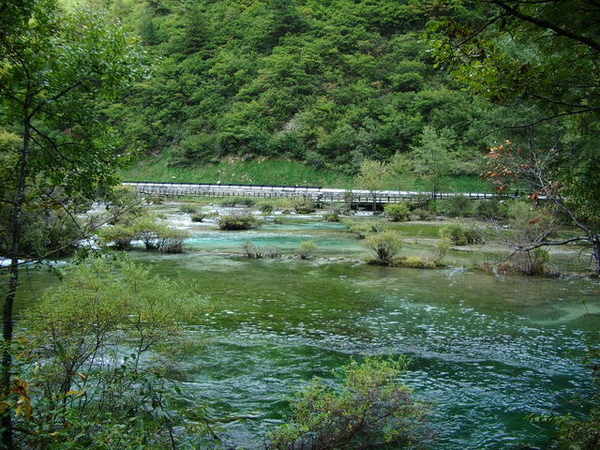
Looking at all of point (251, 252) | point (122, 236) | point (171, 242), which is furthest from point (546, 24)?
point (122, 236)

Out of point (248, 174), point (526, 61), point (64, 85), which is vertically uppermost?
point (248, 174)

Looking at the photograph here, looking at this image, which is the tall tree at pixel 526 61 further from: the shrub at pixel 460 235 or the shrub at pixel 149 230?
the shrub at pixel 460 235

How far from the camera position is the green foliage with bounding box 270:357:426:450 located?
564 cm

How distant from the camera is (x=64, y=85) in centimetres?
488

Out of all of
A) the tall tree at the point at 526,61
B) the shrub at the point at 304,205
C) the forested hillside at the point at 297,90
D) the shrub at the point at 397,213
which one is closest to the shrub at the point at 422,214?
the shrub at the point at 397,213

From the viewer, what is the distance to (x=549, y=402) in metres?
7.38

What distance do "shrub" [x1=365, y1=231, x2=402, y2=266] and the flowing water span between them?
3.40ft

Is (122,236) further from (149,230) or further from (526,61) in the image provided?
(526,61)

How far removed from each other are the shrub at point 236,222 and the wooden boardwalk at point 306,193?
10.3 metres

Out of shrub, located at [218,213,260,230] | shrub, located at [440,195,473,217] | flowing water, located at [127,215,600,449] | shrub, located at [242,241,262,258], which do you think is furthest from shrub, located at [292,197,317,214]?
flowing water, located at [127,215,600,449]

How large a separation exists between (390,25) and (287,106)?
2848cm

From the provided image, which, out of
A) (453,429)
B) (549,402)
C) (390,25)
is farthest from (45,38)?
(390,25)

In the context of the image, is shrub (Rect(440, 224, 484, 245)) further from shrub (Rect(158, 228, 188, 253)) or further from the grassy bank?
the grassy bank

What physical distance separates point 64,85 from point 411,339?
8.68 m
